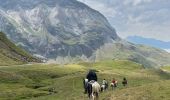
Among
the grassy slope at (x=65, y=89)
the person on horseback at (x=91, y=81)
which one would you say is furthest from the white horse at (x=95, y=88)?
the grassy slope at (x=65, y=89)

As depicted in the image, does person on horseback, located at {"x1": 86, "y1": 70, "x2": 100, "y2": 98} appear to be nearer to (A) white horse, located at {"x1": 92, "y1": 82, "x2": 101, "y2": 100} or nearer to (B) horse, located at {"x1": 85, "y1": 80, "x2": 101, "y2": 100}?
(B) horse, located at {"x1": 85, "y1": 80, "x2": 101, "y2": 100}

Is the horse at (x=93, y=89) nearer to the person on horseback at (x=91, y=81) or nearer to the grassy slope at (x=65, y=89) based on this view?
the person on horseback at (x=91, y=81)

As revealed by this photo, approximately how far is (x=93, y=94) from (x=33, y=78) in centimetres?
14265

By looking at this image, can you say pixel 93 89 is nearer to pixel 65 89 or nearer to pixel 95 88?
pixel 95 88

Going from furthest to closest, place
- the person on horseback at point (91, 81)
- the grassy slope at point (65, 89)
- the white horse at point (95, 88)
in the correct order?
the grassy slope at point (65, 89)
the person on horseback at point (91, 81)
the white horse at point (95, 88)

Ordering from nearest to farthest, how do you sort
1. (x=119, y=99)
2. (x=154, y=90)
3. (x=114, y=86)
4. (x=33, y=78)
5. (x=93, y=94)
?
(x=93, y=94) → (x=119, y=99) → (x=154, y=90) → (x=114, y=86) → (x=33, y=78)

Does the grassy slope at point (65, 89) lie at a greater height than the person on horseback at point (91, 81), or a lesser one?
lesser

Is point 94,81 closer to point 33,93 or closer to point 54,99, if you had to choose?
point 54,99

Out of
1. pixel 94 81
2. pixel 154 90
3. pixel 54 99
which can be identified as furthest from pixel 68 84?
pixel 94 81

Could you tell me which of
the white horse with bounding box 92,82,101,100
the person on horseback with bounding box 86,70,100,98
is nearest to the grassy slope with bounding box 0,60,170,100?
the person on horseback with bounding box 86,70,100,98

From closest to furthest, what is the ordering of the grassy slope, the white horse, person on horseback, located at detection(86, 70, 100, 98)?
the white horse → person on horseback, located at detection(86, 70, 100, 98) → the grassy slope

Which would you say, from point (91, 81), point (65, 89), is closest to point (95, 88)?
point (91, 81)

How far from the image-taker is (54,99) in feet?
262

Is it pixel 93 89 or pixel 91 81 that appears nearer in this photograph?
pixel 93 89
